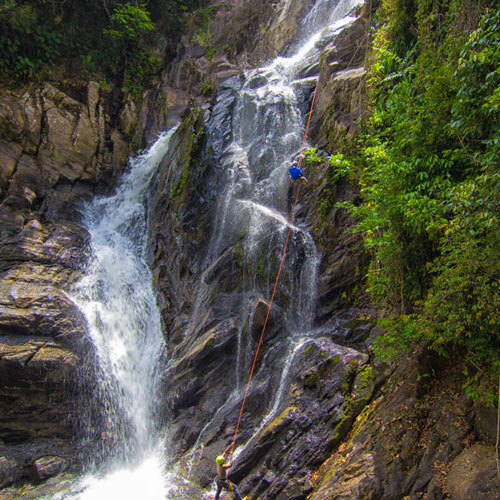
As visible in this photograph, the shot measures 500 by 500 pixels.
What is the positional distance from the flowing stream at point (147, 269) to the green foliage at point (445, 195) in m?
3.63

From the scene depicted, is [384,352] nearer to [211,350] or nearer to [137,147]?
[211,350]

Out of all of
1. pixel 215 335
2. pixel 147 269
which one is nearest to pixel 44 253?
pixel 147 269

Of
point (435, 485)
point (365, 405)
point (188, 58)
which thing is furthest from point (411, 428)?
point (188, 58)

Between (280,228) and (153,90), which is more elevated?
(153,90)

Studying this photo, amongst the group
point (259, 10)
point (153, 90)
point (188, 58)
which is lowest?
point (153, 90)

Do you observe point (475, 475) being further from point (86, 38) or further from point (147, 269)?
point (86, 38)

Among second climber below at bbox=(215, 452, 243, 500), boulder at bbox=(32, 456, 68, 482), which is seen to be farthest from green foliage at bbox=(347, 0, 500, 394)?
boulder at bbox=(32, 456, 68, 482)

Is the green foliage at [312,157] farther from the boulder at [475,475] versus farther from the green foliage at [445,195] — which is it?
the boulder at [475,475]

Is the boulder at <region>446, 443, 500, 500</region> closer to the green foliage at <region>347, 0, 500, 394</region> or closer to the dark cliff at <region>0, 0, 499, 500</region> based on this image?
the dark cliff at <region>0, 0, 499, 500</region>

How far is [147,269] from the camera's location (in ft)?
41.7

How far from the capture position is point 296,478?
20.3 ft

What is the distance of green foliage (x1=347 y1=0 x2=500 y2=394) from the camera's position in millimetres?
4156

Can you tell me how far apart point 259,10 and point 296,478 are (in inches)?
856

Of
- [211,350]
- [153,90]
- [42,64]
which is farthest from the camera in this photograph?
[153,90]
